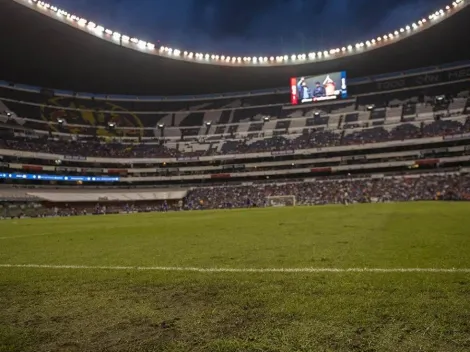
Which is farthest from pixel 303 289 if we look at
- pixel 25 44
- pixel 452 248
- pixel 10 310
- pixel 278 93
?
pixel 278 93

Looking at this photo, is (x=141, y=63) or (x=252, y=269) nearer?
(x=252, y=269)

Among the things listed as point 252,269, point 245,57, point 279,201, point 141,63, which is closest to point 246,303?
point 252,269

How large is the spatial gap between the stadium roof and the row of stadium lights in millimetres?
1180

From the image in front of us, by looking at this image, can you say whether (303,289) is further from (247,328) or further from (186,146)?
(186,146)

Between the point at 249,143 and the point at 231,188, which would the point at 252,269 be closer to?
the point at 231,188

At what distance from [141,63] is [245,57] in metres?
17.7

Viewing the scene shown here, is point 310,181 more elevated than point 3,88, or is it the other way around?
point 3,88

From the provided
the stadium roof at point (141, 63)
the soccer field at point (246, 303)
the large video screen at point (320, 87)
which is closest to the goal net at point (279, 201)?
the large video screen at point (320, 87)

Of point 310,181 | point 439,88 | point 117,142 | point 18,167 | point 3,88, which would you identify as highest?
point 3,88

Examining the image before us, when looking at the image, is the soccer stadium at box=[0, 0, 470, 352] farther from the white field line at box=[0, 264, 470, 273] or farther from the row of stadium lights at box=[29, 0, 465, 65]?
the row of stadium lights at box=[29, 0, 465, 65]

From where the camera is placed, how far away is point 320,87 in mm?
61750

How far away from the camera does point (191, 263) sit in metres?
6.30

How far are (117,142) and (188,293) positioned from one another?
72994 millimetres

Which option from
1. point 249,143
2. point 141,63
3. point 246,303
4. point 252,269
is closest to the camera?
point 246,303
